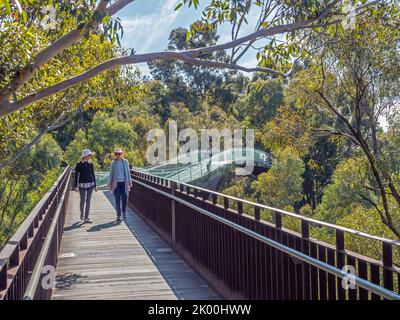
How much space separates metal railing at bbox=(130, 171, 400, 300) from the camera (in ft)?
11.1

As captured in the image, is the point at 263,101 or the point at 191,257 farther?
the point at 263,101

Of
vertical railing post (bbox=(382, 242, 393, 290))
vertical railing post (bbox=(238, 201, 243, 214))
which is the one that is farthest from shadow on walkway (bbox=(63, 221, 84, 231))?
vertical railing post (bbox=(382, 242, 393, 290))

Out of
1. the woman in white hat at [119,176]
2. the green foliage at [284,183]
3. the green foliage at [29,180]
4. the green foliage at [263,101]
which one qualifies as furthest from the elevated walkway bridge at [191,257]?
the green foliage at [263,101]

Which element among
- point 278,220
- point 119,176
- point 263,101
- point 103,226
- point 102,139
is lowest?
point 103,226

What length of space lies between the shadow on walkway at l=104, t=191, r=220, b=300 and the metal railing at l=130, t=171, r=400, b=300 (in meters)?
0.12

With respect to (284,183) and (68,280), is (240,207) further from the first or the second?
(284,183)

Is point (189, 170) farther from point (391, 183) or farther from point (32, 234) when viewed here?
point (32, 234)

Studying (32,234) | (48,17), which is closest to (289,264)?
(32,234)

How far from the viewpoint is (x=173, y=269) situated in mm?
7410

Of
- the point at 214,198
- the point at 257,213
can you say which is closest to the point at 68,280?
the point at 214,198

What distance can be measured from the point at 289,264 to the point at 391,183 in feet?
35.5

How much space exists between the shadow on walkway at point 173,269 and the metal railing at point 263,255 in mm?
119

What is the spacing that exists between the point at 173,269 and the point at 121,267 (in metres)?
0.74
